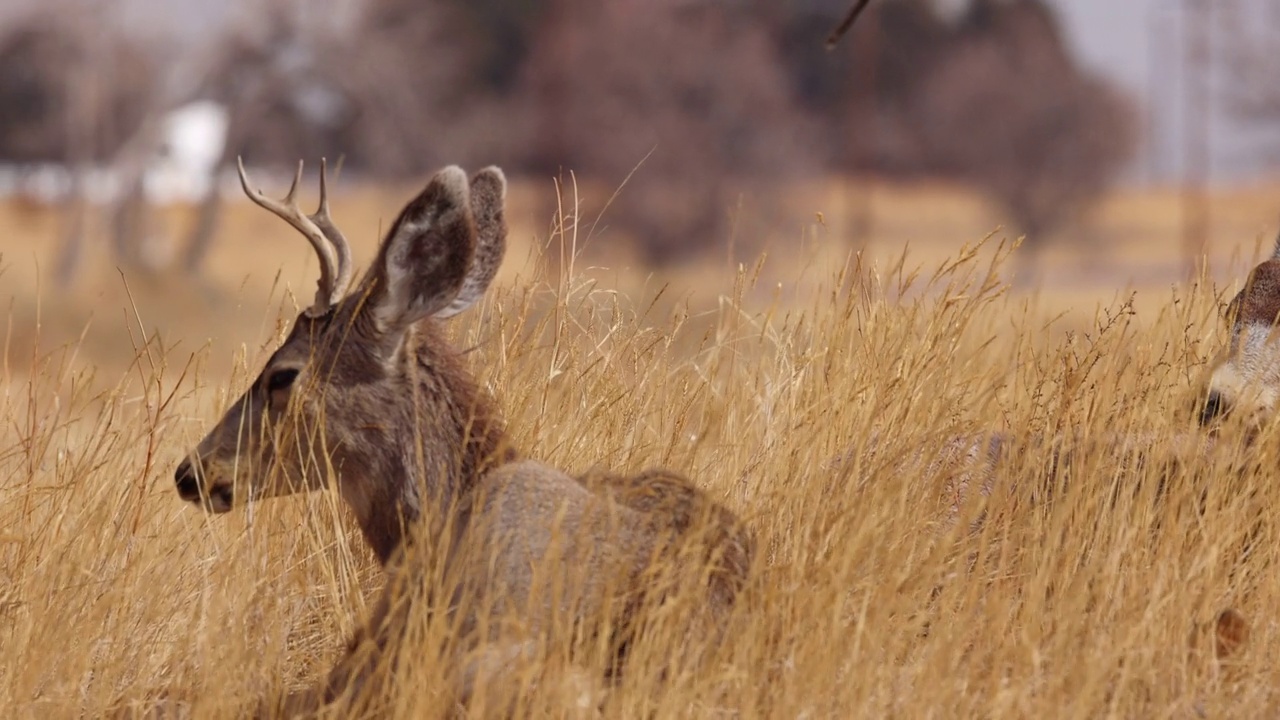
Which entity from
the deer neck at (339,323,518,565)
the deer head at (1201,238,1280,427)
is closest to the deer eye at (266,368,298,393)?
the deer neck at (339,323,518,565)

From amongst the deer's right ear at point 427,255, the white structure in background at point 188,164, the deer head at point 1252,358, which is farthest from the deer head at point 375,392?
the white structure in background at point 188,164

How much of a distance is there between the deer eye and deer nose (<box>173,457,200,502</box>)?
0.31 metres

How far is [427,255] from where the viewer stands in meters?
4.62

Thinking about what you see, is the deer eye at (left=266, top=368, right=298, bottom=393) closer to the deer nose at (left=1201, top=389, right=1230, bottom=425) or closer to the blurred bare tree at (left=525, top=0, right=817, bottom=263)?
the deer nose at (left=1201, top=389, right=1230, bottom=425)

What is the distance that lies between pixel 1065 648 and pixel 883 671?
492mm

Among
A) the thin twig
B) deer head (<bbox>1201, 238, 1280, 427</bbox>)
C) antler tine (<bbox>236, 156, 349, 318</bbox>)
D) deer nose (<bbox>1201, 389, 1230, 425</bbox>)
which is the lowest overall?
antler tine (<bbox>236, 156, 349, 318</bbox>)

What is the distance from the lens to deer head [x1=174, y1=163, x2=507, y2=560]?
4.58m

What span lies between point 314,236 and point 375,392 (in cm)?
44

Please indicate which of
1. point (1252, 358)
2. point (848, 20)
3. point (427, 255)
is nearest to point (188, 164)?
point (848, 20)

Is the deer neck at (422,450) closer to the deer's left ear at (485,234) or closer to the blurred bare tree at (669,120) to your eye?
the deer's left ear at (485,234)

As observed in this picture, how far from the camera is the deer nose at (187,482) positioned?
4.87 metres

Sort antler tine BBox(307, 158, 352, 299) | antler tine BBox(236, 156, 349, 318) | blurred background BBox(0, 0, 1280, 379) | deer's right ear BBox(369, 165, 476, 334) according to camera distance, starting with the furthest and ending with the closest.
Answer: blurred background BBox(0, 0, 1280, 379) → antler tine BBox(307, 158, 352, 299) → antler tine BBox(236, 156, 349, 318) → deer's right ear BBox(369, 165, 476, 334)

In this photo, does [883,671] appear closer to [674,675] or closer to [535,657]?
[674,675]

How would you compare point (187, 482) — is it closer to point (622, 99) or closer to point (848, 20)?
point (848, 20)
